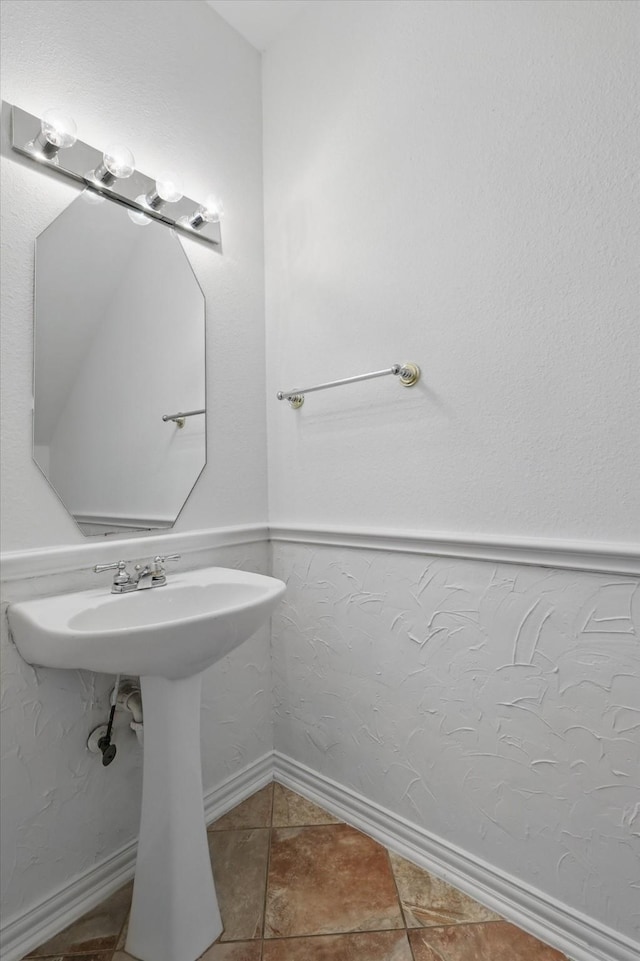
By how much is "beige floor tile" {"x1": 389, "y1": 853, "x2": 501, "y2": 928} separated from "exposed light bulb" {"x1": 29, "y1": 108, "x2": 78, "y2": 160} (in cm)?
188

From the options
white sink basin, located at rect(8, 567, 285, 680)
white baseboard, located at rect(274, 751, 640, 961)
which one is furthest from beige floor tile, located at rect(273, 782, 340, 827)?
white sink basin, located at rect(8, 567, 285, 680)

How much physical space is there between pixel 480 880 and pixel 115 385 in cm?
150

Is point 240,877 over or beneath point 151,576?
beneath

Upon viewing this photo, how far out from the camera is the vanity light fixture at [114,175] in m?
1.07

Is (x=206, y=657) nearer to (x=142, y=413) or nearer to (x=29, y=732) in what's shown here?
(x=29, y=732)

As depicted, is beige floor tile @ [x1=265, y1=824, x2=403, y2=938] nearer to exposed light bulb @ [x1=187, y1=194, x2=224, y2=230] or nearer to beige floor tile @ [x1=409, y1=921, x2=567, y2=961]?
beige floor tile @ [x1=409, y1=921, x2=567, y2=961]

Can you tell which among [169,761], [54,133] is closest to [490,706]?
[169,761]

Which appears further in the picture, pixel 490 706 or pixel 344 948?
pixel 490 706

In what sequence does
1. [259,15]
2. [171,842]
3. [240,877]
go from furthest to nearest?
[259,15], [240,877], [171,842]

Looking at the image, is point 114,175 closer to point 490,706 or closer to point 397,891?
point 490,706

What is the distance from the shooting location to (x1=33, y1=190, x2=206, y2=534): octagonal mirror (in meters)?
1.15

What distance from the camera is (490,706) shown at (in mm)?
1154

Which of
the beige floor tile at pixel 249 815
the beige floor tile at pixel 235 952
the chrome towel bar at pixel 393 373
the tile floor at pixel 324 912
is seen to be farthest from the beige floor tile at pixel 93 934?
the chrome towel bar at pixel 393 373

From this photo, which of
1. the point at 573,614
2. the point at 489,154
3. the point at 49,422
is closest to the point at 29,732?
the point at 49,422
